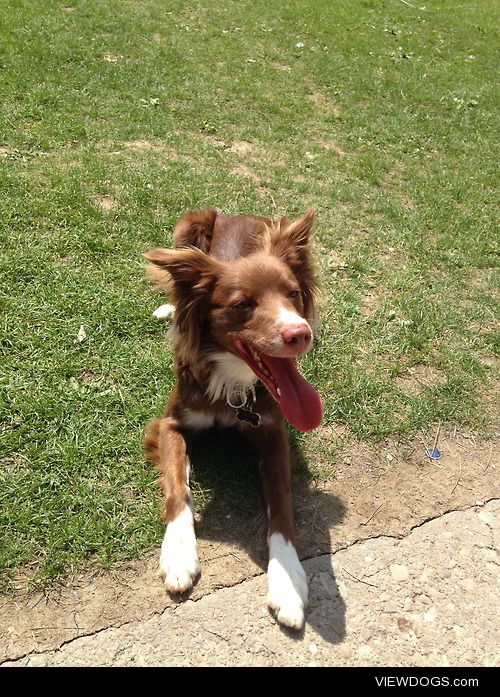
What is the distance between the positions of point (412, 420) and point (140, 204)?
331cm

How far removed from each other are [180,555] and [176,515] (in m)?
0.22

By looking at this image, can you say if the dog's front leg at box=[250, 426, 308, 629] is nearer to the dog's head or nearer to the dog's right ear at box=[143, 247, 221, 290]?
the dog's head

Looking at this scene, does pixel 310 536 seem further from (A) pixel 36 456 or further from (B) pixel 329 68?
(B) pixel 329 68

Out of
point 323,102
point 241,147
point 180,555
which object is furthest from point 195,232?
point 323,102

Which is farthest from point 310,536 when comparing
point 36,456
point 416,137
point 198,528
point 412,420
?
point 416,137

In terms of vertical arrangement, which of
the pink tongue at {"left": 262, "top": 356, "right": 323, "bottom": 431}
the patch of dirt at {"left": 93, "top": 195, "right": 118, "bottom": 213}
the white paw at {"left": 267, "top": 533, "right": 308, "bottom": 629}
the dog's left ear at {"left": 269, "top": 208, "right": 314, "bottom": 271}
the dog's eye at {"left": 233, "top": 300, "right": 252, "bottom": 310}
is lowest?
the patch of dirt at {"left": 93, "top": 195, "right": 118, "bottom": 213}

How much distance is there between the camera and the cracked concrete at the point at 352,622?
2.61 meters

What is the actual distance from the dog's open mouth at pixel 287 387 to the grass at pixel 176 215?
83 centimetres

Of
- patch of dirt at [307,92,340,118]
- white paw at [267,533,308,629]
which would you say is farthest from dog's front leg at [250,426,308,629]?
patch of dirt at [307,92,340,118]

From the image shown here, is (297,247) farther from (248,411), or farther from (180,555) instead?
(180,555)

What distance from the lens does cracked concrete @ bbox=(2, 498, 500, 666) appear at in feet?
8.55

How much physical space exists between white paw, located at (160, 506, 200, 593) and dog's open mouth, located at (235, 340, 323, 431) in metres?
0.78
